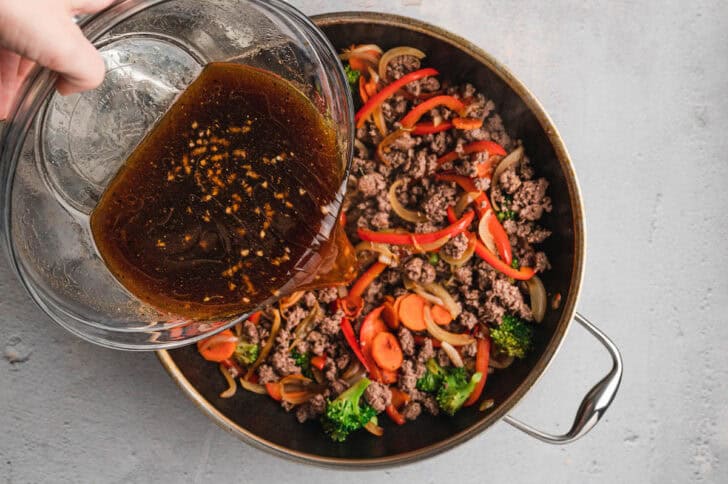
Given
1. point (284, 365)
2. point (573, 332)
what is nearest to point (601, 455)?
point (573, 332)

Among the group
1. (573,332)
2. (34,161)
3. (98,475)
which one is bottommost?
(98,475)

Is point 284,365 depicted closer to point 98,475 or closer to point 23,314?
point 98,475

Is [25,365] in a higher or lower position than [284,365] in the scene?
lower

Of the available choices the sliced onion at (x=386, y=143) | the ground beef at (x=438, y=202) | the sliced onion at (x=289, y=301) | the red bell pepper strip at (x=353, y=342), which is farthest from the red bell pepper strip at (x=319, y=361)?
the sliced onion at (x=386, y=143)

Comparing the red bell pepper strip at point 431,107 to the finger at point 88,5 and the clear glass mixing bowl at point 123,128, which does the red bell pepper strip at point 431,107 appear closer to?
the clear glass mixing bowl at point 123,128

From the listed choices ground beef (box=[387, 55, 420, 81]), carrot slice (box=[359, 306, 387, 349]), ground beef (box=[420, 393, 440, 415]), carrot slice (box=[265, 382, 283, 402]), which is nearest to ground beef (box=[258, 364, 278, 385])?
carrot slice (box=[265, 382, 283, 402])

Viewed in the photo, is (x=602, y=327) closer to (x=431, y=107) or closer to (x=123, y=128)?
(x=431, y=107)
